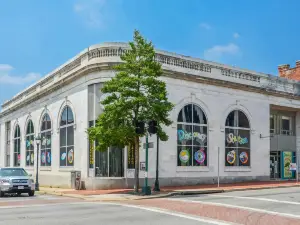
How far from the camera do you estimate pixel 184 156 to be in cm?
2888

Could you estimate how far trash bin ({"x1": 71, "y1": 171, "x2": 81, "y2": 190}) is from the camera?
2647cm

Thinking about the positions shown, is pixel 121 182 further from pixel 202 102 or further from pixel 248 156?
pixel 248 156

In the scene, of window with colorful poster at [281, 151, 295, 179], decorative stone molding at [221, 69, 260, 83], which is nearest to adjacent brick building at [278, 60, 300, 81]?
window with colorful poster at [281, 151, 295, 179]

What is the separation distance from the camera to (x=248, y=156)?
3278 cm

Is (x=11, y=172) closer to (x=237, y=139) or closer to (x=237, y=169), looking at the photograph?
(x=237, y=169)

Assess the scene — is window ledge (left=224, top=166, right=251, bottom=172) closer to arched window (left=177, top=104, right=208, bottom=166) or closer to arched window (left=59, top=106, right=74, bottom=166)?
arched window (left=177, top=104, right=208, bottom=166)

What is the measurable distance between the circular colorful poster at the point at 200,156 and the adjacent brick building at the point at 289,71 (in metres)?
17.9

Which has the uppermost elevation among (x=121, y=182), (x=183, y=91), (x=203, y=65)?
(x=203, y=65)

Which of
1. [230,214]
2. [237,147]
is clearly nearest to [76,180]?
[237,147]

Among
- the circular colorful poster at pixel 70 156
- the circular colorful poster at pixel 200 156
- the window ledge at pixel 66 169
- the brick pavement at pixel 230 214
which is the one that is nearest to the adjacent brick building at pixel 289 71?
the circular colorful poster at pixel 200 156

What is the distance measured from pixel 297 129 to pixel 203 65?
43.4 ft

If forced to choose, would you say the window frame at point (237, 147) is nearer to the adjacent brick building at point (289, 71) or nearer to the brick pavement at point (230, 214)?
the adjacent brick building at point (289, 71)

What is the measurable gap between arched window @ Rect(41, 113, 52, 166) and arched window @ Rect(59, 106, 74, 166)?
8.65 ft

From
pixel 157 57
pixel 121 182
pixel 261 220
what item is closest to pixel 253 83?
pixel 157 57
